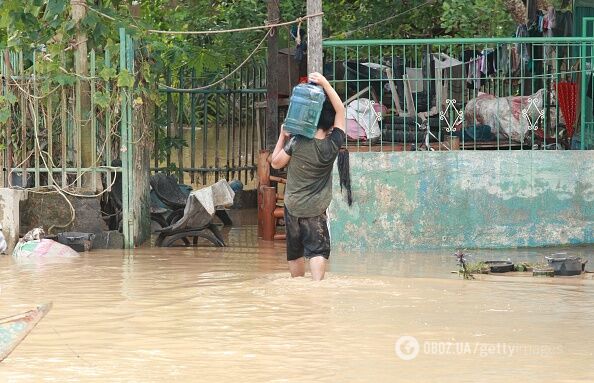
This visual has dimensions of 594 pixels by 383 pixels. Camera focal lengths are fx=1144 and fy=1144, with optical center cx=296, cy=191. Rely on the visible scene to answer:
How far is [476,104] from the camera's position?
522 inches

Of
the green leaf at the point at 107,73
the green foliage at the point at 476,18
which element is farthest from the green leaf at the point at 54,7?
the green foliage at the point at 476,18

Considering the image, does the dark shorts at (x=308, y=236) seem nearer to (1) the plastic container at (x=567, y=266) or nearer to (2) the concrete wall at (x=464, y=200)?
(1) the plastic container at (x=567, y=266)

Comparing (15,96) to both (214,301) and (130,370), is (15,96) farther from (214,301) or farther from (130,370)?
(130,370)

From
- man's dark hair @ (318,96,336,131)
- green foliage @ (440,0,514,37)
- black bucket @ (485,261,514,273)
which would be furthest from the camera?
green foliage @ (440,0,514,37)

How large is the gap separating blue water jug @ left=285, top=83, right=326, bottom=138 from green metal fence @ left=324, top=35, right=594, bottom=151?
2.97m

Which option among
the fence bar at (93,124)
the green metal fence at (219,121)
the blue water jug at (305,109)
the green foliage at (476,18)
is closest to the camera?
the blue water jug at (305,109)

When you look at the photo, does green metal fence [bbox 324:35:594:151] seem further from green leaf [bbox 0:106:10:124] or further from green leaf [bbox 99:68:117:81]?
green leaf [bbox 0:106:10:124]

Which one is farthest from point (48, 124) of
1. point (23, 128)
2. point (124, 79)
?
point (124, 79)

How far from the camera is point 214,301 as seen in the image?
8.65 metres

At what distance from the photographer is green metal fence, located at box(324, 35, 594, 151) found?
12164 mm

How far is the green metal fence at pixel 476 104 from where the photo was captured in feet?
39.9

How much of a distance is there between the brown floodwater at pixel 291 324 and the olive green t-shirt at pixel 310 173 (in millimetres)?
641

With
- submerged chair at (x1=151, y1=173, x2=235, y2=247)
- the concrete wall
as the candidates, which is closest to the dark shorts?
the concrete wall

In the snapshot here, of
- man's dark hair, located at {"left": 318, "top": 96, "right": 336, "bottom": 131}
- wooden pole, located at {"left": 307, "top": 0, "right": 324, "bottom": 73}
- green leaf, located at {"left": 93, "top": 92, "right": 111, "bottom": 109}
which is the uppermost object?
wooden pole, located at {"left": 307, "top": 0, "right": 324, "bottom": 73}
